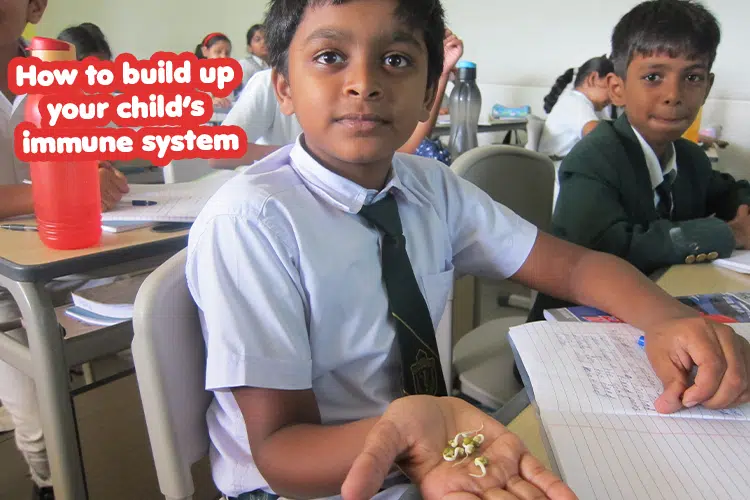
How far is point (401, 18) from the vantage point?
68cm

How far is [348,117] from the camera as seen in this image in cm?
67

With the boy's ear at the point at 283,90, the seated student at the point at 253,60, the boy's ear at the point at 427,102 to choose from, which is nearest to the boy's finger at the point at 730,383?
the boy's ear at the point at 427,102

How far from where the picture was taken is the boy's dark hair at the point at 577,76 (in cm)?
285

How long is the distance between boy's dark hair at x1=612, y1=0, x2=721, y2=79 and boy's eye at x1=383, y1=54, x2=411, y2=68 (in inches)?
27.8

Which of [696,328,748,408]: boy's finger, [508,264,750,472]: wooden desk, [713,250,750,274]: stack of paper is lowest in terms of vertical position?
[508,264,750,472]: wooden desk

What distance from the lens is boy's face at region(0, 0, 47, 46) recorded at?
1285 millimetres

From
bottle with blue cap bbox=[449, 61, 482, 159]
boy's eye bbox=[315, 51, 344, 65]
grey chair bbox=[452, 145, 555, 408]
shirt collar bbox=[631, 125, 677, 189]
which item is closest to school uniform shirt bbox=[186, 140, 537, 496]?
boy's eye bbox=[315, 51, 344, 65]

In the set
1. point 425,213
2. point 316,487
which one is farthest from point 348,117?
point 316,487

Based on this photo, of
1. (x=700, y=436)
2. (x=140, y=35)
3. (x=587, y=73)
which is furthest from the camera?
(x=140, y=35)

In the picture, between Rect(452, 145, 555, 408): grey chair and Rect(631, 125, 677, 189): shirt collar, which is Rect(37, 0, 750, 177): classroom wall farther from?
Rect(631, 125, 677, 189): shirt collar

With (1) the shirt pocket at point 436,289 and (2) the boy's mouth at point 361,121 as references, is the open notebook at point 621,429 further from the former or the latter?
(2) the boy's mouth at point 361,121

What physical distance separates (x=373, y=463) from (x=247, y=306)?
24 cm

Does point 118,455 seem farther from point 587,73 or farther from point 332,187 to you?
point 587,73

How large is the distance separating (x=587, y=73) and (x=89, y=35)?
7.47 ft
